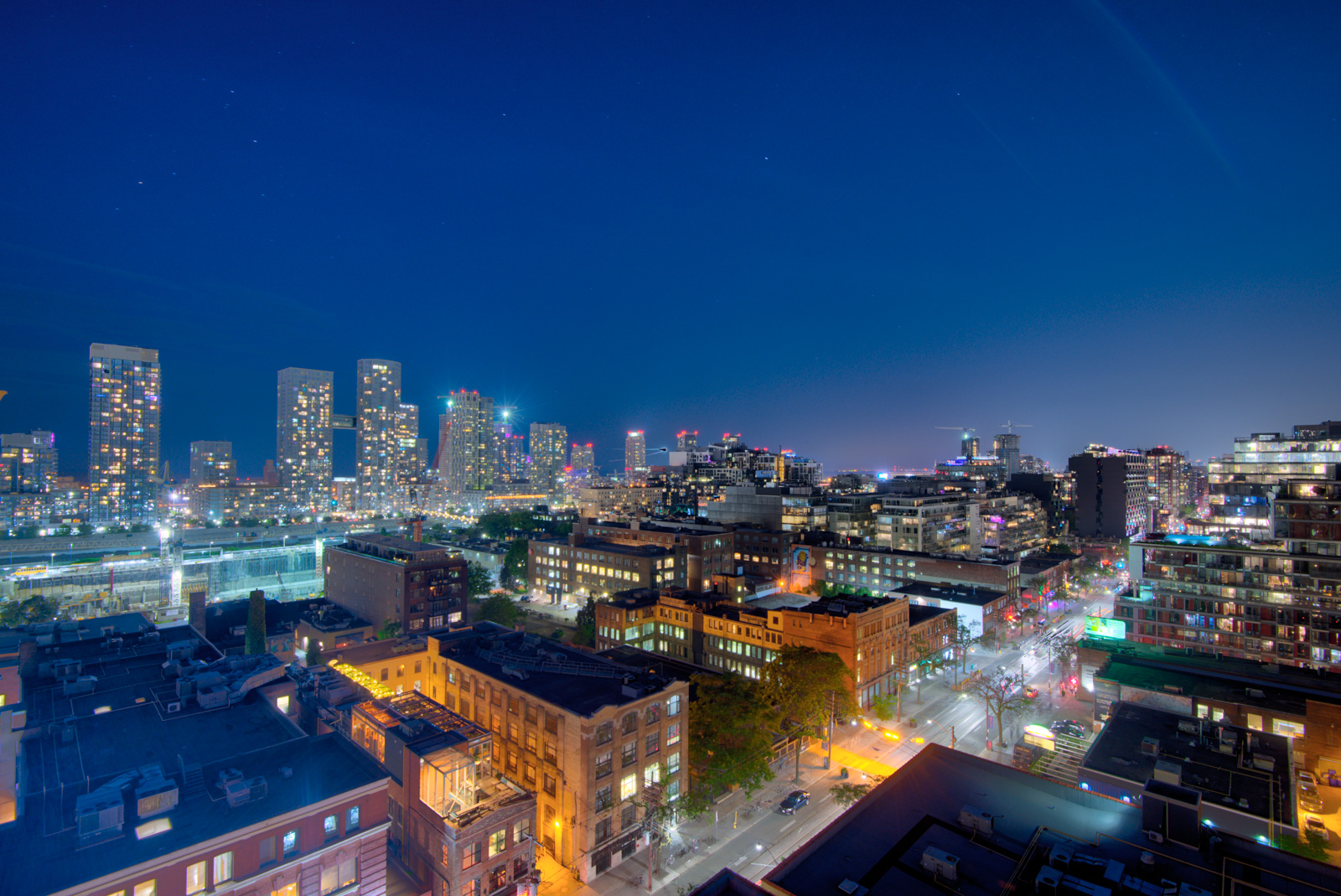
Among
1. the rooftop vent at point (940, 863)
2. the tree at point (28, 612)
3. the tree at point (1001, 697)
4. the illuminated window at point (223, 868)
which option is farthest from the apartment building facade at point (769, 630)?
the tree at point (28, 612)

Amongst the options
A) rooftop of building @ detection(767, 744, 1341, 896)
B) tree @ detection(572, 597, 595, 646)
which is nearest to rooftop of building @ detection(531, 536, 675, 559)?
tree @ detection(572, 597, 595, 646)

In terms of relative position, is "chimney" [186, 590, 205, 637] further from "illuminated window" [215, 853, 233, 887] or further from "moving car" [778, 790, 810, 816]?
"moving car" [778, 790, 810, 816]

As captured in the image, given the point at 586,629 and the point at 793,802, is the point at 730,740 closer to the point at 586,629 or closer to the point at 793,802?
the point at 793,802

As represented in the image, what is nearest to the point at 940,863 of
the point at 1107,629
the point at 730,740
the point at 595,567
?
the point at 730,740

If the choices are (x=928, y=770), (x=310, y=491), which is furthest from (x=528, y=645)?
(x=310, y=491)

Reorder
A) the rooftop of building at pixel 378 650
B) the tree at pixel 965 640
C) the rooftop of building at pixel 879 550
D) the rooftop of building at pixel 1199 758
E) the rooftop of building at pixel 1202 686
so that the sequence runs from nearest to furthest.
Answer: the rooftop of building at pixel 1199 758, the rooftop of building at pixel 1202 686, the rooftop of building at pixel 378 650, the tree at pixel 965 640, the rooftop of building at pixel 879 550

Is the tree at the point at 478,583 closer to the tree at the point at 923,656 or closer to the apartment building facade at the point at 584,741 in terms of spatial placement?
the apartment building facade at the point at 584,741

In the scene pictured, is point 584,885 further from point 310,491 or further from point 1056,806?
Result: point 310,491
